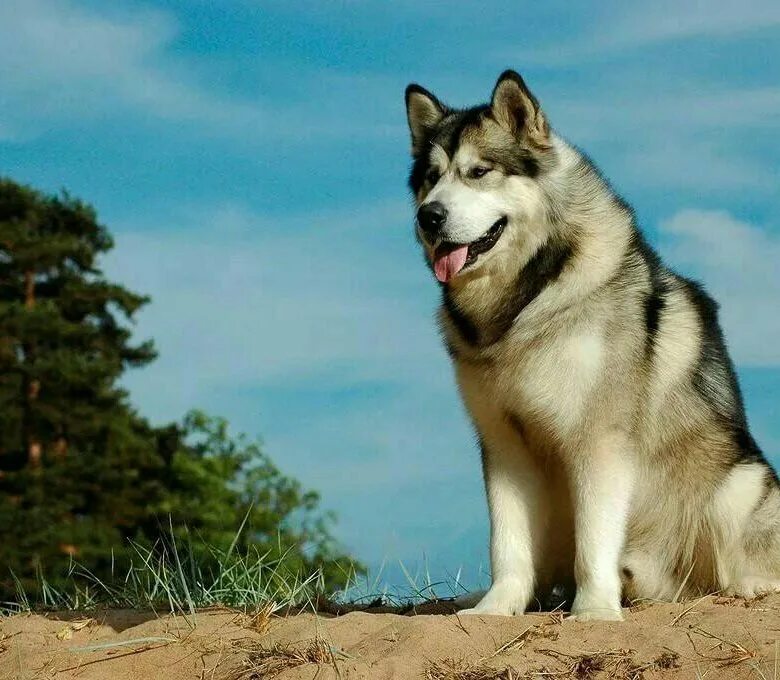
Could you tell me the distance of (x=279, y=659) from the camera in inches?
202

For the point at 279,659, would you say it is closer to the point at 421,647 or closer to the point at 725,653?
the point at 421,647

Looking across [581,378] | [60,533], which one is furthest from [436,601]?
[60,533]

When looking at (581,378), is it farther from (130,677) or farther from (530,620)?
(130,677)

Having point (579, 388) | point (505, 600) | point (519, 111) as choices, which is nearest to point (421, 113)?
point (519, 111)

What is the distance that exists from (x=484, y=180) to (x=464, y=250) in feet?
1.19

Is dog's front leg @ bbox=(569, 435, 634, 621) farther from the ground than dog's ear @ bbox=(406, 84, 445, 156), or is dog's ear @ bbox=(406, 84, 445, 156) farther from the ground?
dog's ear @ bbox=(406, 84, 445, 156)

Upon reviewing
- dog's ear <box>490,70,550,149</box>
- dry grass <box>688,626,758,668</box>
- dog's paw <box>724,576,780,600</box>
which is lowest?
dry grass <box>688,626,758,668</box>

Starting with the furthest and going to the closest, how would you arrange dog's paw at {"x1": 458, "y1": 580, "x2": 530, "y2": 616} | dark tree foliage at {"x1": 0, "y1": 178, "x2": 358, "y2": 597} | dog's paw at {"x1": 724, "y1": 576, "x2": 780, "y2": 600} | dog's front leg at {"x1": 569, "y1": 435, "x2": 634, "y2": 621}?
dark tree foliage at {"x1": 0, "y1": 178, "x2": 358, "y2": 597} < dog's paw at {"x1": 724, "y1": 576, "x2": 780, "y2": 600} < dog's paw at {"x1": 458, "y1": 580, "x2": 530, "y2": 616} < dog's front leg at {"x1": 569, "y1": 435, "x2": 634, "y2": 621}

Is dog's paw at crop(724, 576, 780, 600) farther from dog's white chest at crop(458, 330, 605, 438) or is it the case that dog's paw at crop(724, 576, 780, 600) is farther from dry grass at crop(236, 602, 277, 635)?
dry grass at crop(236, 602, 277, 635)

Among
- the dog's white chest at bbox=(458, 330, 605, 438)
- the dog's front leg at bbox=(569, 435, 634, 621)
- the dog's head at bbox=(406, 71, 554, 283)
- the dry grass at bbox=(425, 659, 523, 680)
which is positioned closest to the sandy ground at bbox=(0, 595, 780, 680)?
the dry grass at bbox=(425, 659, 523, 680)

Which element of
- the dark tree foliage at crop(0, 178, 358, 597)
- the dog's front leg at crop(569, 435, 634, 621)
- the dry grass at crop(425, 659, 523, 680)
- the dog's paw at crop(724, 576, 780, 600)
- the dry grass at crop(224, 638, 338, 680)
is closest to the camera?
the dry grass at crop(425, 659, 523, 680)

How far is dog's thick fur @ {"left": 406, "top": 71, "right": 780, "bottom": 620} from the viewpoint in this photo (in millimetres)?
5750

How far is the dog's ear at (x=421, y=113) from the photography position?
258 inches

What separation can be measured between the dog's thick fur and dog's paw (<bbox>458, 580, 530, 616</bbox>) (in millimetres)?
10
